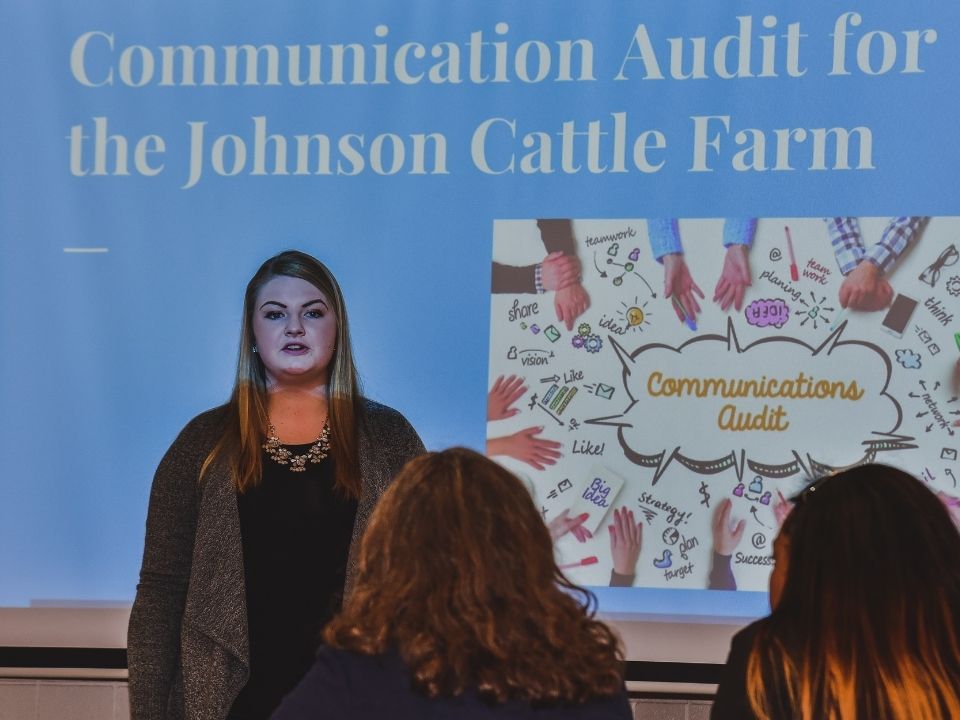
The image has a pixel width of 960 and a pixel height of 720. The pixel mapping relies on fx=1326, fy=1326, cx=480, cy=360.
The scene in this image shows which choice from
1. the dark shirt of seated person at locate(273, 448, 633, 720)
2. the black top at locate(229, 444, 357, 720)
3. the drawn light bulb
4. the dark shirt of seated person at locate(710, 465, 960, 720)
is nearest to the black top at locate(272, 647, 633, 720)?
the dark shirt of seated person at locate(273, 448, 633, 720)

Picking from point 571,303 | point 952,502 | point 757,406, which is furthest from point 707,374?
point 952,502

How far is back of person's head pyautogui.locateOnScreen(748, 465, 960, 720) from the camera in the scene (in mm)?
1591

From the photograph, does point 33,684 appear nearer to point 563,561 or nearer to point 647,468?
point 563,561

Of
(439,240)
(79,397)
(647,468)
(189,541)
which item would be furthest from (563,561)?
(79,397)

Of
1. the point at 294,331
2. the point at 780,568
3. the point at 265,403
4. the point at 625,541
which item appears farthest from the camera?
the point at 625,541

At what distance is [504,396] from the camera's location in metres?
3.15

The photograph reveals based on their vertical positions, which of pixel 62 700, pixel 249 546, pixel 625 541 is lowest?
pixel 62 700

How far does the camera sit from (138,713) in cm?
234

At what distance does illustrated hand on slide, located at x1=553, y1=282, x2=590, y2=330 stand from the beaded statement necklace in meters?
0.87

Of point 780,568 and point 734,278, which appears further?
point 734,278

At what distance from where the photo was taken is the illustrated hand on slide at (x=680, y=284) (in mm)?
3096

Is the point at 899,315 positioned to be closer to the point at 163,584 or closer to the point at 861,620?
the point at 861,620

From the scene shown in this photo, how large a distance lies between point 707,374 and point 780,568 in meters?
1.39

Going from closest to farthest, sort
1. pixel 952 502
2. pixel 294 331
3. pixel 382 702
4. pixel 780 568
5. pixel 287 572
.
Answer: pixel 382 702, pixel 780 568, pixel 287 572, pixel 294 331, pixel 952 502
